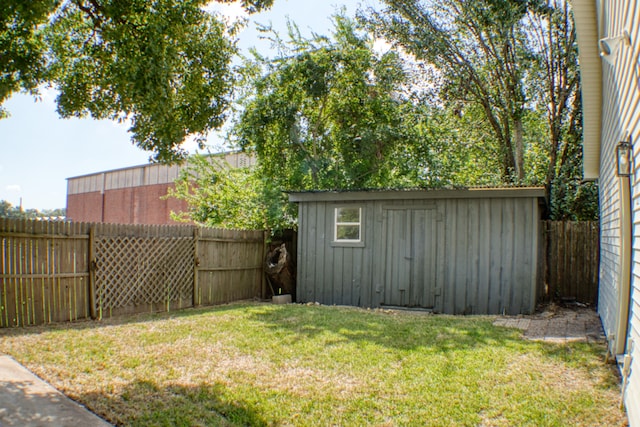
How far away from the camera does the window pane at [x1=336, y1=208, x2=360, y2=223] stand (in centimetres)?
944

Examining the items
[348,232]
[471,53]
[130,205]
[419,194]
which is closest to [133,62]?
[348,232]

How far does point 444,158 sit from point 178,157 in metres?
9.16

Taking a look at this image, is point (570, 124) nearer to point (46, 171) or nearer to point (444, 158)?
point (444, 158)

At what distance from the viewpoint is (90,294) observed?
707cm

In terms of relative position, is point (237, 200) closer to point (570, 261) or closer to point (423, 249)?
point (423, 249)

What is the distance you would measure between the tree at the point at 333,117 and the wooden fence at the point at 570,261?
5.02m

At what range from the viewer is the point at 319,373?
14.1ft

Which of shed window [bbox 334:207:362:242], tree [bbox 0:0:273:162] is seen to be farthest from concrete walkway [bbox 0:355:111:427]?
shed window [bbox 334:207:362:242]

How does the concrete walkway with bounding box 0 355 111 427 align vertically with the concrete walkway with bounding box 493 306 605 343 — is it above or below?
above

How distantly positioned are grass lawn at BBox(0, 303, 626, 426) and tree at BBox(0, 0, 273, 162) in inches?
130

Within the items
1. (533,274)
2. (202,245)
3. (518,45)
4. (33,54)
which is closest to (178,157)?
(202,245)

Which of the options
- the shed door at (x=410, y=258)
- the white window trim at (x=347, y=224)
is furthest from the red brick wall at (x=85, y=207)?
the shed door at (x=410, y=258)

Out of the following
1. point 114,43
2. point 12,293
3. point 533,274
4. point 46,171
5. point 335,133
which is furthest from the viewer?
point 46,171

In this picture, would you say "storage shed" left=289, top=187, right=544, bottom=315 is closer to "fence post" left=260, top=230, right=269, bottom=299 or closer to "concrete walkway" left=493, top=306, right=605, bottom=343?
"concrete walkway" left=493, top=306, right=605, bottom=343
